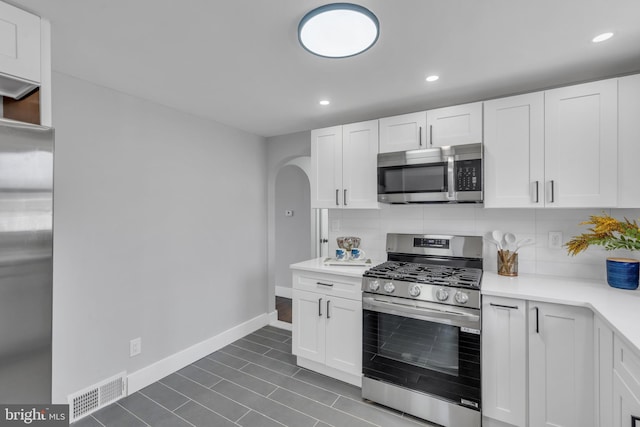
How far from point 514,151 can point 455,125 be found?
47 cm

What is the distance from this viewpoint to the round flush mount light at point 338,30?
137 cm

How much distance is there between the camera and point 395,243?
9.53 feet

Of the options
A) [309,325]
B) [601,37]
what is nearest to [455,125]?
[601,37]

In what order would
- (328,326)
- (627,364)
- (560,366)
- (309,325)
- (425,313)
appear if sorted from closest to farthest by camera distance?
(627,364), (560,366), (425,313), (328,326), (309,325)

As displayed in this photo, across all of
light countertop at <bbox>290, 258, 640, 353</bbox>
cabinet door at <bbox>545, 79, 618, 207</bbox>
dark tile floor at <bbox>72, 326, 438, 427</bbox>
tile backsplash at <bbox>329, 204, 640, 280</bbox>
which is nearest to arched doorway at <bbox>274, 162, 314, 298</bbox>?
tile backsplash at <bbox>329, 204, 640, 280</bbox>

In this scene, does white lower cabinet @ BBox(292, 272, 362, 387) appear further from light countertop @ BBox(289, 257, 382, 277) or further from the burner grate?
the burner grate

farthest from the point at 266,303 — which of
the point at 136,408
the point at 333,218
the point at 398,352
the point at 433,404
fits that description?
the point at 433,404

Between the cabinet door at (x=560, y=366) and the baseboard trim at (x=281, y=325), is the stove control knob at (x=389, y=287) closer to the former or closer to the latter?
the cabinet door at (x=560, y=366)

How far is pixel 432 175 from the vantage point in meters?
2.42

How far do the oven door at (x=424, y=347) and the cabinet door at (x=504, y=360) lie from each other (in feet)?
0.25

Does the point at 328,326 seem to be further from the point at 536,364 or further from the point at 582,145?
the point at 582,145

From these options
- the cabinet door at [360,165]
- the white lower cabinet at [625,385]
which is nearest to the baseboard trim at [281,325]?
the cabinet door at [360,165]

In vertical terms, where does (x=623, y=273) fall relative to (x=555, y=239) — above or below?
below

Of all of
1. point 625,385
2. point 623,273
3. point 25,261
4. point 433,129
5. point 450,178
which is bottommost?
point 625,385
